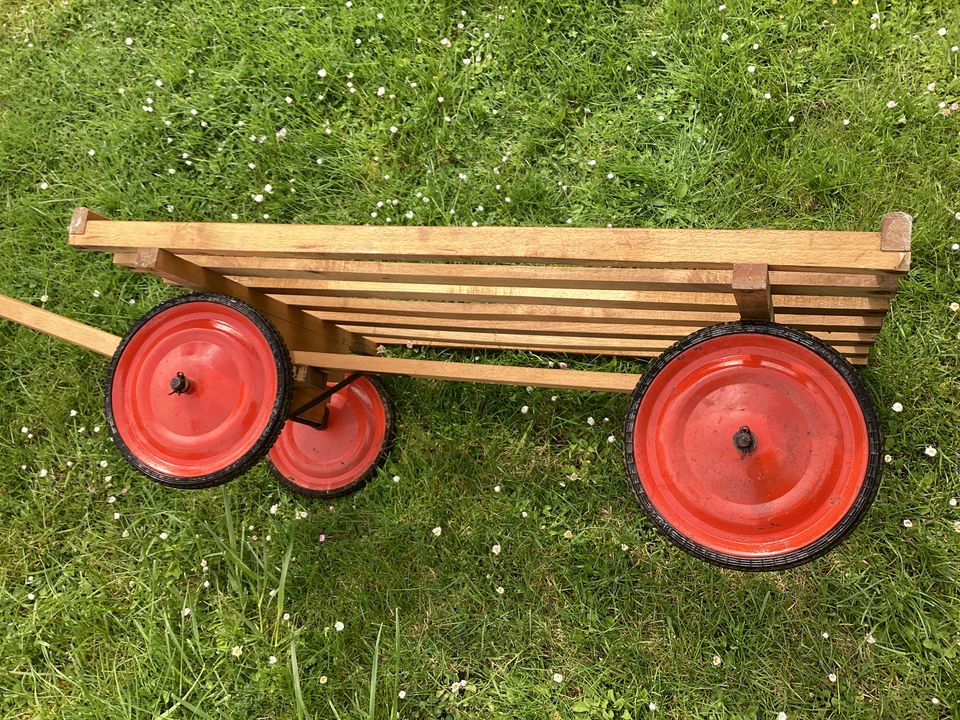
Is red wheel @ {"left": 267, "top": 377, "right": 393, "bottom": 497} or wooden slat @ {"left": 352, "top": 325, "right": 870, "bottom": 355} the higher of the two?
wooden slat @ {"left": 352, "top": 325, "right": 870, "bottom": 355}

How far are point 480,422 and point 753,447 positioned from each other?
139 centimetres

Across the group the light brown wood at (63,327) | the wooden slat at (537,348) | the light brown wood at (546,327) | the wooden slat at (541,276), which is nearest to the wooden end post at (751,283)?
the wooden slat at (541,276)

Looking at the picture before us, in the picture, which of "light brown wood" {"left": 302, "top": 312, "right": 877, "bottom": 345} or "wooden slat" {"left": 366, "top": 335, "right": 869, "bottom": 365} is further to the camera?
"wooden slat" {"left": 366, "top": 335, "right": 869, "bottom": 365}

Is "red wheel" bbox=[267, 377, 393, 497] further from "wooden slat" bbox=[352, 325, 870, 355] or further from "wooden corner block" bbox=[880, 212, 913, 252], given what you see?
"wooden corner block" bbox=[880, 212, 913, 252]

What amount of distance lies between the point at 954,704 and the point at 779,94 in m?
2.27

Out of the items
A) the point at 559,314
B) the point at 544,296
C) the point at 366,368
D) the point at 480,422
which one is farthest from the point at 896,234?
the point at 480,422

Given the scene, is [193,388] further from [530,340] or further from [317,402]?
[530,340]

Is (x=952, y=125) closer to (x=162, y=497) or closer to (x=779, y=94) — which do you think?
(x=779, y=94)

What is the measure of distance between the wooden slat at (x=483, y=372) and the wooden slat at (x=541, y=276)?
0.99 ft

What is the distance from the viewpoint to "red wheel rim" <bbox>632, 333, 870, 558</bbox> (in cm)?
169

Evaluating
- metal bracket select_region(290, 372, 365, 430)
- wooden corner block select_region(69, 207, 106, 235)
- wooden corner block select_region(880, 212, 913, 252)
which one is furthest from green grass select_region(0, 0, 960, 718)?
wooden corner block select_region(880, 212, 913, 252)

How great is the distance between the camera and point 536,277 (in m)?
1.88

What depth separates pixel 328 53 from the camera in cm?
334

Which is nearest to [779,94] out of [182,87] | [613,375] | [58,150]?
[613,375]
